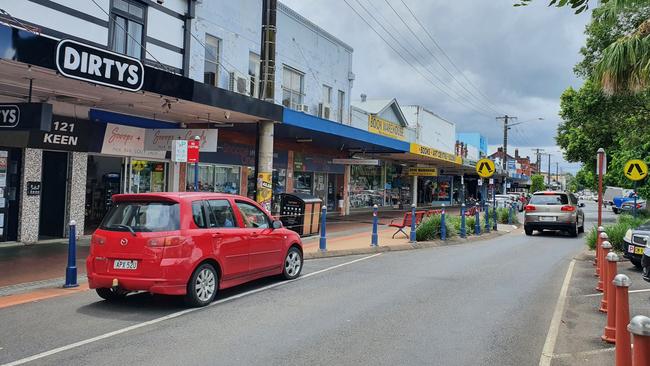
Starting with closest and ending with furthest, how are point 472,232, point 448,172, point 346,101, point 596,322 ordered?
point 596,322 < point 472,232 < point 346,101 < point 448,172

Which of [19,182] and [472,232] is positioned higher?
[19,182]

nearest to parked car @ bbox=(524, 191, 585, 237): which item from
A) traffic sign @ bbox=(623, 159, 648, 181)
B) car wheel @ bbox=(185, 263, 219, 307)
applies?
traffic sign @ bbox=(623, 159, 648, 181)

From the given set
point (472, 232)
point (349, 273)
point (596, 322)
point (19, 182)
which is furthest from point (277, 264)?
point (472, 232)

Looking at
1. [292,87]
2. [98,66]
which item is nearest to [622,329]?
[98,66]

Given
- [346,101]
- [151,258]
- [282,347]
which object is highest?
[346,101]

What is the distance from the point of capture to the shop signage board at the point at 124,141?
14.4 meters

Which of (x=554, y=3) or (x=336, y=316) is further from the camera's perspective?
(x=336, y=316)

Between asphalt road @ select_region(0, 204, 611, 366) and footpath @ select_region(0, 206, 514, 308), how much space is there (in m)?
0.73

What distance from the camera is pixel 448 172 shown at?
50.7 m

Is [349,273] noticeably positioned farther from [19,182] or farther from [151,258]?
[19,182]

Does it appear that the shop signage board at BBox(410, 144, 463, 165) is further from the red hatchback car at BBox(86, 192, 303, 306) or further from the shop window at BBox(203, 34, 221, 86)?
the red hatchback car at BBox(86, 192, 303, 306)

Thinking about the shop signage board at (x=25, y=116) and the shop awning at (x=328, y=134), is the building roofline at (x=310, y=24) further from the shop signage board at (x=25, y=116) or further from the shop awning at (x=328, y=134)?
the shop signage board at (x=25, y=116)

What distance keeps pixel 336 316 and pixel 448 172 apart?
4502 cm

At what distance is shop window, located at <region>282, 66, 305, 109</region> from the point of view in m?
22.2
